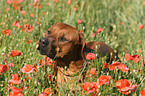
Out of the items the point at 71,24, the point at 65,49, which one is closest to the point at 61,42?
the point at 65,49

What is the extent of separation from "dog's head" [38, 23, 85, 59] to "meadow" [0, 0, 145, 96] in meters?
0.18

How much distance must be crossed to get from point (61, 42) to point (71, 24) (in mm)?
1621

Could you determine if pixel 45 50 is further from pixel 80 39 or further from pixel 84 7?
pixel 84 7

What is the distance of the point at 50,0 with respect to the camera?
17.6 feet

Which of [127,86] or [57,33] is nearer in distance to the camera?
[127,86]

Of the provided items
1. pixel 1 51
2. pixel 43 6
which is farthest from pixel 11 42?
pixel 43 6

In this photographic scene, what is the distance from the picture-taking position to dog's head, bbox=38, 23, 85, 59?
296 centimetres

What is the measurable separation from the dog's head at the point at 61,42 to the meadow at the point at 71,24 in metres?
0.18

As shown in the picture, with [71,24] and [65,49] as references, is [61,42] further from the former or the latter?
[71,24]

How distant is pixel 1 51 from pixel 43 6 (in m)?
2.39

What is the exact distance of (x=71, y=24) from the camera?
4.66 metres

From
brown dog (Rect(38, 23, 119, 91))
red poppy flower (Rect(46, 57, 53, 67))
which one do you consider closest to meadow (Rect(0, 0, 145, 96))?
red poppy flower (Rect(46, 57, 53, 67))

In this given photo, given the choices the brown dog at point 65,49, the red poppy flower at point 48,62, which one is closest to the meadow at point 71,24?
the red poppy flower at point 48,62

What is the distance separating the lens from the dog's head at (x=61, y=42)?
2.96 metres
